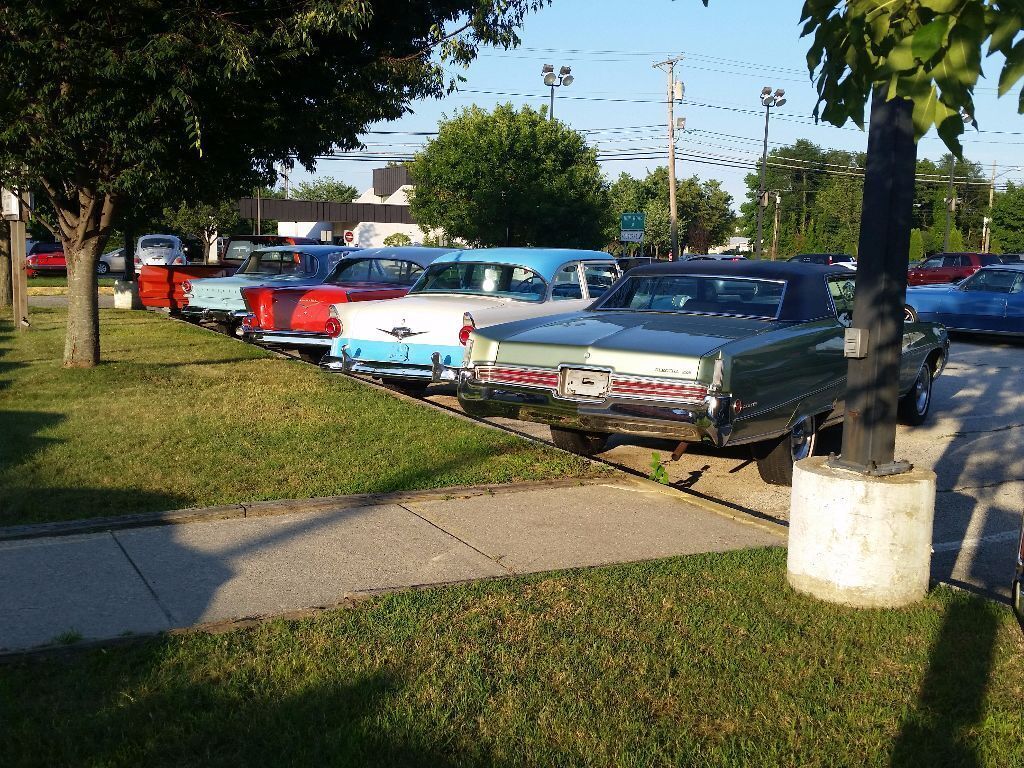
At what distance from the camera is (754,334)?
7.79m

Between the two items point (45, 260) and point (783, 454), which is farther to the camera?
point (45, 260)

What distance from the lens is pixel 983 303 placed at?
19.8 m

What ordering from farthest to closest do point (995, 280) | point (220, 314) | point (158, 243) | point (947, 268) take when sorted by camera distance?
1. point (158, 243)
2. point (947, 268)
3. point (995, 280)
4. point (220, 314)

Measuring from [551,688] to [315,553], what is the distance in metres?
2.22

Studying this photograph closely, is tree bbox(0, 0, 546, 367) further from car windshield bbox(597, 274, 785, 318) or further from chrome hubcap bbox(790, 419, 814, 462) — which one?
chrome hubcap bbox(790, 419, 814, 462)

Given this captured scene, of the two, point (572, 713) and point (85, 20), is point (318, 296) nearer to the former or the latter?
point (85, 20)

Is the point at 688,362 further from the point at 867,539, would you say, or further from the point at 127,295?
the point at 127,295

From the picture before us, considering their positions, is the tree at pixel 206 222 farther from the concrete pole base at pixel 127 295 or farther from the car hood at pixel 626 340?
the car hood at pixel 626 340

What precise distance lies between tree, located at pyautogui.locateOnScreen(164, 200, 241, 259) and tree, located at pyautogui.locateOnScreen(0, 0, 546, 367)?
151 feet

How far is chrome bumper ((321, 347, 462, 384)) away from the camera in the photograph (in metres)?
10.8

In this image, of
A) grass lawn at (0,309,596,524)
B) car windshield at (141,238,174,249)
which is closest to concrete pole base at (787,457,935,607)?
grass lawn at (0,309,596,524)

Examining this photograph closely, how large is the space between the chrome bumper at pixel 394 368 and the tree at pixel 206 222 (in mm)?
49134

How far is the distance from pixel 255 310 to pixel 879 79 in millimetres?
11764

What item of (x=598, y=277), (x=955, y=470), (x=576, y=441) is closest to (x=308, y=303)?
(x=598, y=277)
